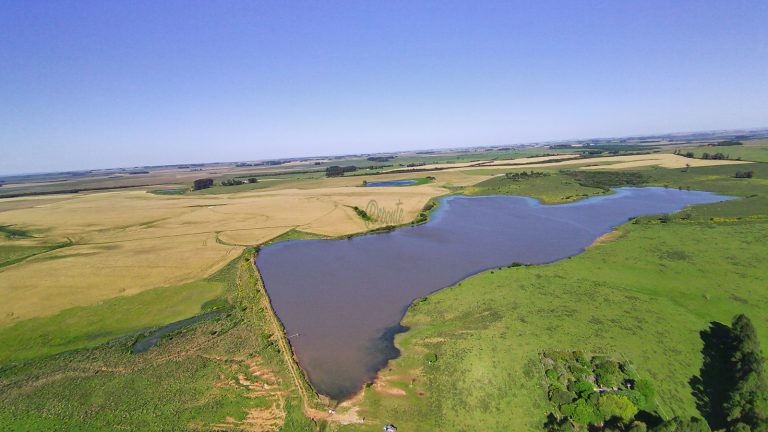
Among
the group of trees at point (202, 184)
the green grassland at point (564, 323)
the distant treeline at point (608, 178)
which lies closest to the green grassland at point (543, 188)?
the distant treeline at point (608, 178)

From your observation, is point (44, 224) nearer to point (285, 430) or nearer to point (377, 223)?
point (377, 223)

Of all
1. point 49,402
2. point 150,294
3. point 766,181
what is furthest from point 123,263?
point 766,181

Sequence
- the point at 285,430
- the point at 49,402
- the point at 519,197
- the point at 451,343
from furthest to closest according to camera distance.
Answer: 1. the point at 519,197
2. the point at 451,343
3. the point at 49,402
4. the point at 285,430

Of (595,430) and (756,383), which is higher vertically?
(756,383)

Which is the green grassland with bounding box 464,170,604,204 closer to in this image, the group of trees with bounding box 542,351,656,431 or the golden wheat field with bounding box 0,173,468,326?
the golden wheat field with bounding box 0,173,468,326

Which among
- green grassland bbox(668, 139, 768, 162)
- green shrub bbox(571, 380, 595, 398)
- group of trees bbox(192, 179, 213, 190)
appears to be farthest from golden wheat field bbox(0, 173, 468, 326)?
green grassland bbox(668, 139, 768, 162)

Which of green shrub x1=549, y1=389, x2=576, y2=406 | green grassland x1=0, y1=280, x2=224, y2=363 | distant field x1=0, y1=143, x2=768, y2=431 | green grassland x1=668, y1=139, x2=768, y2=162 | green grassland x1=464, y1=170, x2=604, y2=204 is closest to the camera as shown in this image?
green shrub x1=549, y1=389, x2=576, y2=406

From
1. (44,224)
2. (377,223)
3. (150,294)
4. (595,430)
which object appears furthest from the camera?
(44,224)
